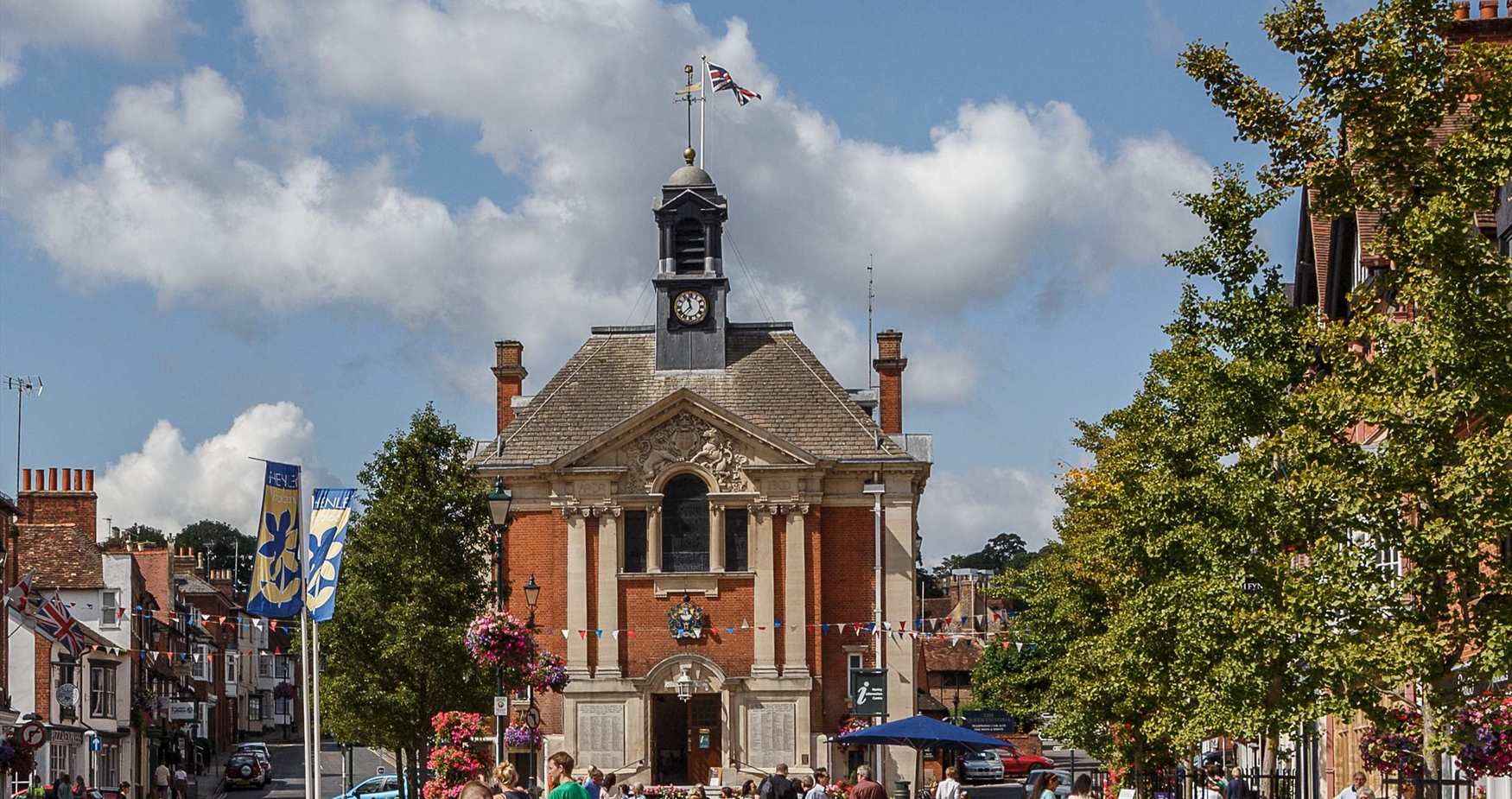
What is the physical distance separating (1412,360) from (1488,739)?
426 cm

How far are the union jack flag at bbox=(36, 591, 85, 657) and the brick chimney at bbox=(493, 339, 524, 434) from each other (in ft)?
55.3

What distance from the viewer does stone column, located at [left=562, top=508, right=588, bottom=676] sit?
6334cm

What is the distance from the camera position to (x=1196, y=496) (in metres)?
29.0

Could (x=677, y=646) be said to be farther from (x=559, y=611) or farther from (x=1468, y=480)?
(x=1468, y=480)

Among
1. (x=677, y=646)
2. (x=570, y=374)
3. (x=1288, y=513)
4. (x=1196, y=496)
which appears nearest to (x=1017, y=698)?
(x=677, y=646)

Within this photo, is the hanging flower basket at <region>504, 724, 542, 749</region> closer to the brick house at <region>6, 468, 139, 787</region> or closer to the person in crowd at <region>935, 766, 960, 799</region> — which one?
the person in crowd at <region>935, 766, 960, 799</region>

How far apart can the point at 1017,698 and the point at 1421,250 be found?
45270 millimetres

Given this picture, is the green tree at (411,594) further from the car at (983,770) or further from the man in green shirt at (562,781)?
the car at (983,770)

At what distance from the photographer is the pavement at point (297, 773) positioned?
72188mm

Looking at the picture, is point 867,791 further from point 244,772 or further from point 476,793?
point 244,772

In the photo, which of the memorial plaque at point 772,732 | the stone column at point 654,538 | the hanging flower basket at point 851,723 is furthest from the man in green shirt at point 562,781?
the stone column at point 654,538

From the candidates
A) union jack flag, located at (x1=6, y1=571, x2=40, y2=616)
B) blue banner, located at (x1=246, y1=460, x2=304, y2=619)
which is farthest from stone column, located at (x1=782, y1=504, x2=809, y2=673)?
blue banner, located at (x1=246, y1=460, x2=304, y2=619)

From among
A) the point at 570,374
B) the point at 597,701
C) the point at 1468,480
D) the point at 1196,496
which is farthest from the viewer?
the point at 570,374

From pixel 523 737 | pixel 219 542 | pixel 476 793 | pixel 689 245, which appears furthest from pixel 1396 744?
pixel 219 542
